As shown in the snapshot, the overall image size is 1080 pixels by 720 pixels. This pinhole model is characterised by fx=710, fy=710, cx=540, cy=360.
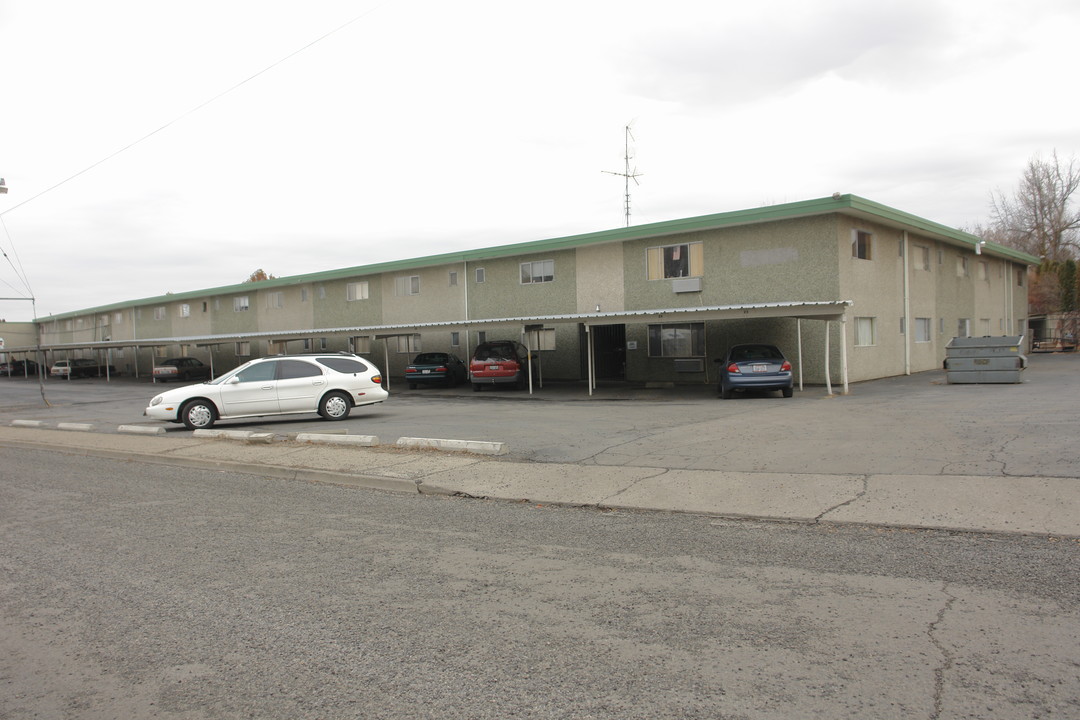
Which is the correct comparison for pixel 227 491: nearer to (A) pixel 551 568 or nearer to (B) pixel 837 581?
(A) pixel 551 568

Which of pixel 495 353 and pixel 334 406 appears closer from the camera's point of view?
pixel 334 406

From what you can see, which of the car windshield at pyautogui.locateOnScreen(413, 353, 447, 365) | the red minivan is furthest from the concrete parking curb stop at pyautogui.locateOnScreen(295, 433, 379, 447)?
the car windshield at pyautogui.locateOnScreen(413, 353, 447, 365)

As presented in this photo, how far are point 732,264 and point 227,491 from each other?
18.1 meters

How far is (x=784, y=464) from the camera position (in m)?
8.98

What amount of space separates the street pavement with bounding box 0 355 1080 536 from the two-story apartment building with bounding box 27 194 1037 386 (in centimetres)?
642

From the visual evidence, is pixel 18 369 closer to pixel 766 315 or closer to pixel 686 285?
pixel 686 285

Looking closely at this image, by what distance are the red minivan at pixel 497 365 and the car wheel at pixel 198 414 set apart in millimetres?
10751

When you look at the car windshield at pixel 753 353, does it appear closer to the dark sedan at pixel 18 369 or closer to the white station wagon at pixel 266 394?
the white station wagon at pixel 266 394

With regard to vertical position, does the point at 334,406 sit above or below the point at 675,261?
below

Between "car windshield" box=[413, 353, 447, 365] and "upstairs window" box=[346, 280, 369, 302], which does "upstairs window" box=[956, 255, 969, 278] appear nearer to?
"car windshield" box=[413, 353, 447, 365]

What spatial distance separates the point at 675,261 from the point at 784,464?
1652cm

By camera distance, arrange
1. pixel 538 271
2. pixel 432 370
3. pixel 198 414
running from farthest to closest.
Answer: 1. pixel 538 271
2. pixel 432 370
3. pixel 198 414

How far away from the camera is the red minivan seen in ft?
82.8

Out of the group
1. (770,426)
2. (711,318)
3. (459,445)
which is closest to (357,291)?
(711,318)
